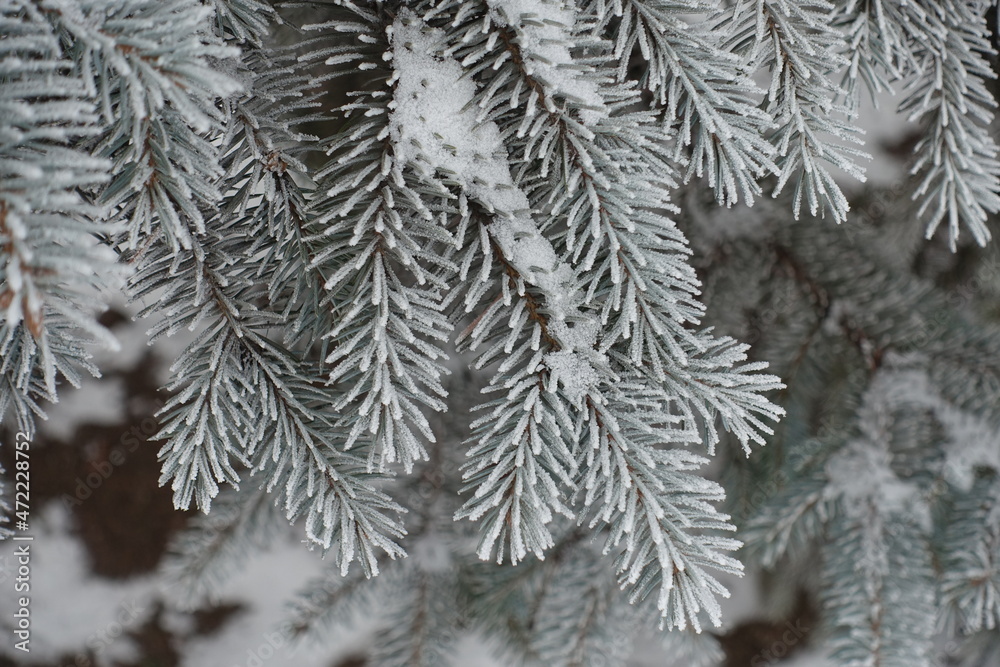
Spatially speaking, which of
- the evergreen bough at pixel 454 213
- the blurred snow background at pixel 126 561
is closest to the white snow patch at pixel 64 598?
the blurred snow background at pixel 126 561

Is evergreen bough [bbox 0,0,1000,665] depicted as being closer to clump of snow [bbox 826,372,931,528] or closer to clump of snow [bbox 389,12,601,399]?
clump of snow [bbox 389,12,601,399]

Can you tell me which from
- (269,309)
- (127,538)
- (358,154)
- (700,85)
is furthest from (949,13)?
(127,538)

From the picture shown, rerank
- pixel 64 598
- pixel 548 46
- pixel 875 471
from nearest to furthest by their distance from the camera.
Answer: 1. pixel 548 46
2. pixel 875 471
3. pixel 64 598

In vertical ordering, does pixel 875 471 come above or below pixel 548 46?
below

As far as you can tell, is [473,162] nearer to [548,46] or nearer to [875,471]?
[548,46]

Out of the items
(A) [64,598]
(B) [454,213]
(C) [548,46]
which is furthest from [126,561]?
(C) [548,46]

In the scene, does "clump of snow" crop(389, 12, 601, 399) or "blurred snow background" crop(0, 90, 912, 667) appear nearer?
"clump of snow" crop(389, 12, 601, 399)

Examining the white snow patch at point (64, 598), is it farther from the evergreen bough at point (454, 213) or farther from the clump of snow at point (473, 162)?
the clump of snow at point (473, 162)

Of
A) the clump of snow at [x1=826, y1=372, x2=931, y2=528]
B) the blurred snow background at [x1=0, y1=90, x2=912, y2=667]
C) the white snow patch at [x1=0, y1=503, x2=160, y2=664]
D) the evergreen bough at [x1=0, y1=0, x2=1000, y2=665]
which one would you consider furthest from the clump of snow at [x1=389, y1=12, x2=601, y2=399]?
the white snow patch at [x1=0, y1=503, x2=160, y2=664]
